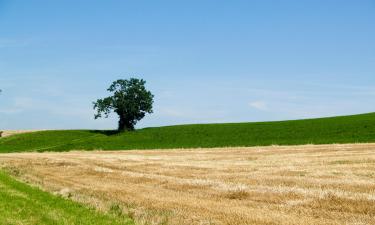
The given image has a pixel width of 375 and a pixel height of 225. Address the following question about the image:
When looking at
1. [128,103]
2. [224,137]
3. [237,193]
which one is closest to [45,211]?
[237,193]

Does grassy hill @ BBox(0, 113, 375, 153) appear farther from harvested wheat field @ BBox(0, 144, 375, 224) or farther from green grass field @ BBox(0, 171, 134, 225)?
green grass field @ BBox(0, 171, 134, 225)

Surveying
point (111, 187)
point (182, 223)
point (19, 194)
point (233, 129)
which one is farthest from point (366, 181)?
point (233, 129)

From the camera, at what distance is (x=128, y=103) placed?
333 ft

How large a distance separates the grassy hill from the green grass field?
37.1m

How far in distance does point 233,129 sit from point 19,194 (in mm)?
60962

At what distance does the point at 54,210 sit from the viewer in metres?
16.1

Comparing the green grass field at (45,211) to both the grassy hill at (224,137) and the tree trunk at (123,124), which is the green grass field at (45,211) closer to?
the grassy hill at (224,137)

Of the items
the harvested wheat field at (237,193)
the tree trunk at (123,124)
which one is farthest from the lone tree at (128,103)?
the harvested wheat field at (237,193)

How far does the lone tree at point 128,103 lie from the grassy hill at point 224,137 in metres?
10.00

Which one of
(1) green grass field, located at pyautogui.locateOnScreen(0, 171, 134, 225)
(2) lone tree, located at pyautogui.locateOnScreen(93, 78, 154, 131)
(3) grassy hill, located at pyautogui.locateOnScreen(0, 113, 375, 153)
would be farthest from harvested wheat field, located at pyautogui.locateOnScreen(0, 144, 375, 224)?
(2) lone tree, located at pyautogui.locateOnScreen(93, 78, 154, 131)

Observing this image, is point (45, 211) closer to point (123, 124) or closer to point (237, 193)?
point (237, 193)

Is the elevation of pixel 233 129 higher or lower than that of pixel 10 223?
higher

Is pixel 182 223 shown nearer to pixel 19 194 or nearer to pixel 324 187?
pixel 324 187

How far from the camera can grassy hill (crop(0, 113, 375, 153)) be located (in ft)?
193
